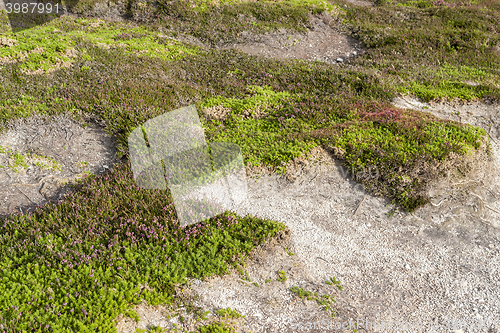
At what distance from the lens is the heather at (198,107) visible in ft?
18.6

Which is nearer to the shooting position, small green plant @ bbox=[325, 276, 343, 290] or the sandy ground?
the sandy ground

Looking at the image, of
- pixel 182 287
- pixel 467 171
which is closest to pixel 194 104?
pixel 182 287

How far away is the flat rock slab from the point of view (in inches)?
313

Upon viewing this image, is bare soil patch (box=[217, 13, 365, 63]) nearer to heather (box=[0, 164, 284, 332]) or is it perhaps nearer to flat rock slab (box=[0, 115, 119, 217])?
flat rock slab (box=[0, 115, 119, 217])

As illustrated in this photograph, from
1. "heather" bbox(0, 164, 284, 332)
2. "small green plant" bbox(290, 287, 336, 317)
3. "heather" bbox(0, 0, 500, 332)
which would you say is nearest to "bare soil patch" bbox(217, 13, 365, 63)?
"heather" bbox(0, 0, 500, 332)

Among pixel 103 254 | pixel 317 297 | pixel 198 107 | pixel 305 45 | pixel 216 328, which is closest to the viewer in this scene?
pixel 216 328

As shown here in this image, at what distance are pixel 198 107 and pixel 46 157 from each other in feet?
16.0

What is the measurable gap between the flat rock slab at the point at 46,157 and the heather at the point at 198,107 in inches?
13.7

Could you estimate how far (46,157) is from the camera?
920 centimetres

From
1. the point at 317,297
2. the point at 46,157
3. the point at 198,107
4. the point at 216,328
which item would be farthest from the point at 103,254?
the point at 198,107

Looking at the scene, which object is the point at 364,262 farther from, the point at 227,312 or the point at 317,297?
the point at 227,312

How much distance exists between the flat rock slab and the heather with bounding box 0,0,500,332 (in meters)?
0.35

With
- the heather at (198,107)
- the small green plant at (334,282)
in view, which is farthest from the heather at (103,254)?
the small green plant at (334,282)

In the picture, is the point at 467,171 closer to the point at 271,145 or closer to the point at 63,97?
the point at 271,145
